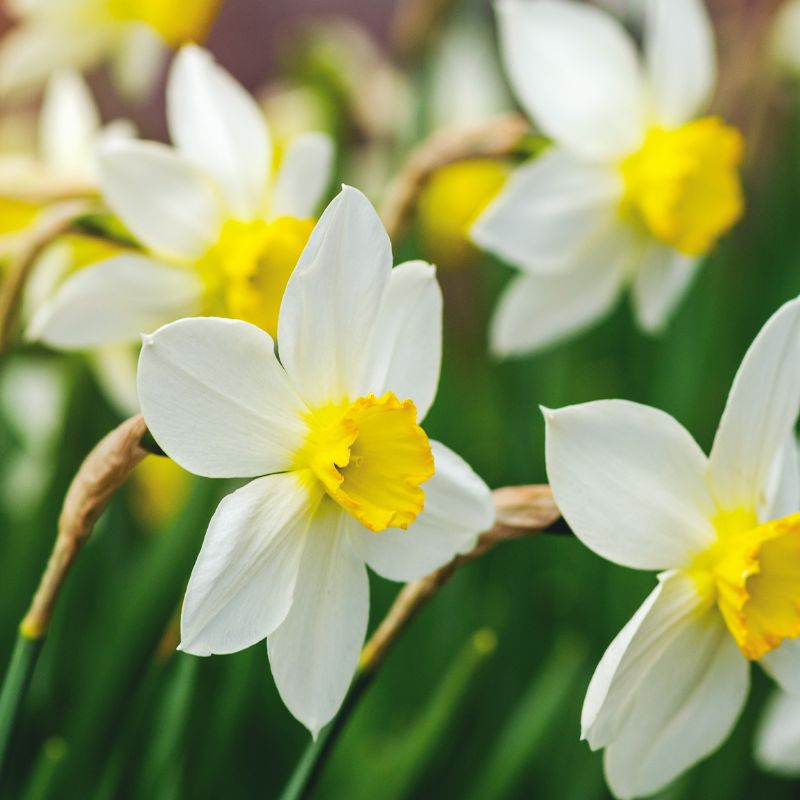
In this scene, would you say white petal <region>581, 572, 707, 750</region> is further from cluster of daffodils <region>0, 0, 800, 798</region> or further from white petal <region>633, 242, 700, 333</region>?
white petal <region>633, 242, 700, 333</region>

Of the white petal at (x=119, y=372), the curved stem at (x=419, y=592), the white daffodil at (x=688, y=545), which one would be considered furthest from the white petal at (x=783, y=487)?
the white petal at (x=119, y=372)

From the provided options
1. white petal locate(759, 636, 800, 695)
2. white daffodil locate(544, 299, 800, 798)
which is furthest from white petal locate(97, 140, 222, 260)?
white petal locate(759, 636, 800, 695)

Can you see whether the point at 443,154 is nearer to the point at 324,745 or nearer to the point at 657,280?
the point at 657,280

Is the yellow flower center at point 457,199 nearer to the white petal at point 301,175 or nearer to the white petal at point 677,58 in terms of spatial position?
the white petal at point 677,58

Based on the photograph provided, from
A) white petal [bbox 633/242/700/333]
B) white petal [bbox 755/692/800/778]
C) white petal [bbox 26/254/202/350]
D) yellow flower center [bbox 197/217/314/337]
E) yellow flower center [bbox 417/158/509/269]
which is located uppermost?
yellow flower center [bbox 197/217/314/337]

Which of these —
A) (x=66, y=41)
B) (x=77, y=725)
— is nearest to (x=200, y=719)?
(x=77, y=725)

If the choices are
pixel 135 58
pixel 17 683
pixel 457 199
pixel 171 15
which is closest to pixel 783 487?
pixel 17 683
